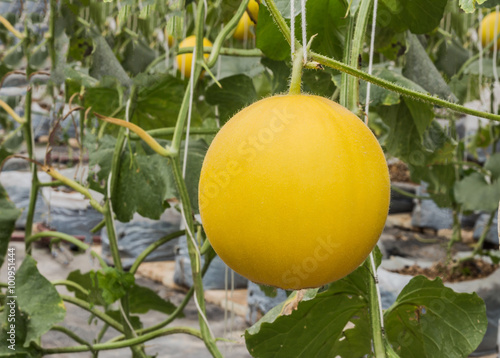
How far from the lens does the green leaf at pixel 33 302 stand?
1.00 metres

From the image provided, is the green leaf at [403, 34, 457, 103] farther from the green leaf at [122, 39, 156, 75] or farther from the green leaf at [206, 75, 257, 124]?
the green leaf at [122, 39, 156, 75]

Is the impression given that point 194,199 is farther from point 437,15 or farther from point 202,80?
point 437,15

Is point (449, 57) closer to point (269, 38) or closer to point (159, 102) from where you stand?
point (159, 102)

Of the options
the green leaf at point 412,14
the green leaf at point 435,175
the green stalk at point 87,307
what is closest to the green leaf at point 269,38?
the green leaf at point 412,14

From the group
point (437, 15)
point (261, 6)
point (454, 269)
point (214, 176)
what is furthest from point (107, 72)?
point (454, 269)

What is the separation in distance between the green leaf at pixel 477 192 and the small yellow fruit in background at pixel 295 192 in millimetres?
1964

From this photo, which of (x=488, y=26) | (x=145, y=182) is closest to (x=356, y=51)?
(x=145, y=182)

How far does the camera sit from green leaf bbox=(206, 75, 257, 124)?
1.18 meters

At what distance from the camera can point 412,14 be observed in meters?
0.80

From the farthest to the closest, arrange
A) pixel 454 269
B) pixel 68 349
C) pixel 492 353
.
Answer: pixel 454 269
pixel 492 353
pixel 68 349

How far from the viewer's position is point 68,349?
105 cm

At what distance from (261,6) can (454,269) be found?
199cm

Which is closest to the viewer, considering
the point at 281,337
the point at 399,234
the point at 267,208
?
the point at 267,208

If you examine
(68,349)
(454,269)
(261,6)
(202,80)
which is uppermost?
(261,6)
